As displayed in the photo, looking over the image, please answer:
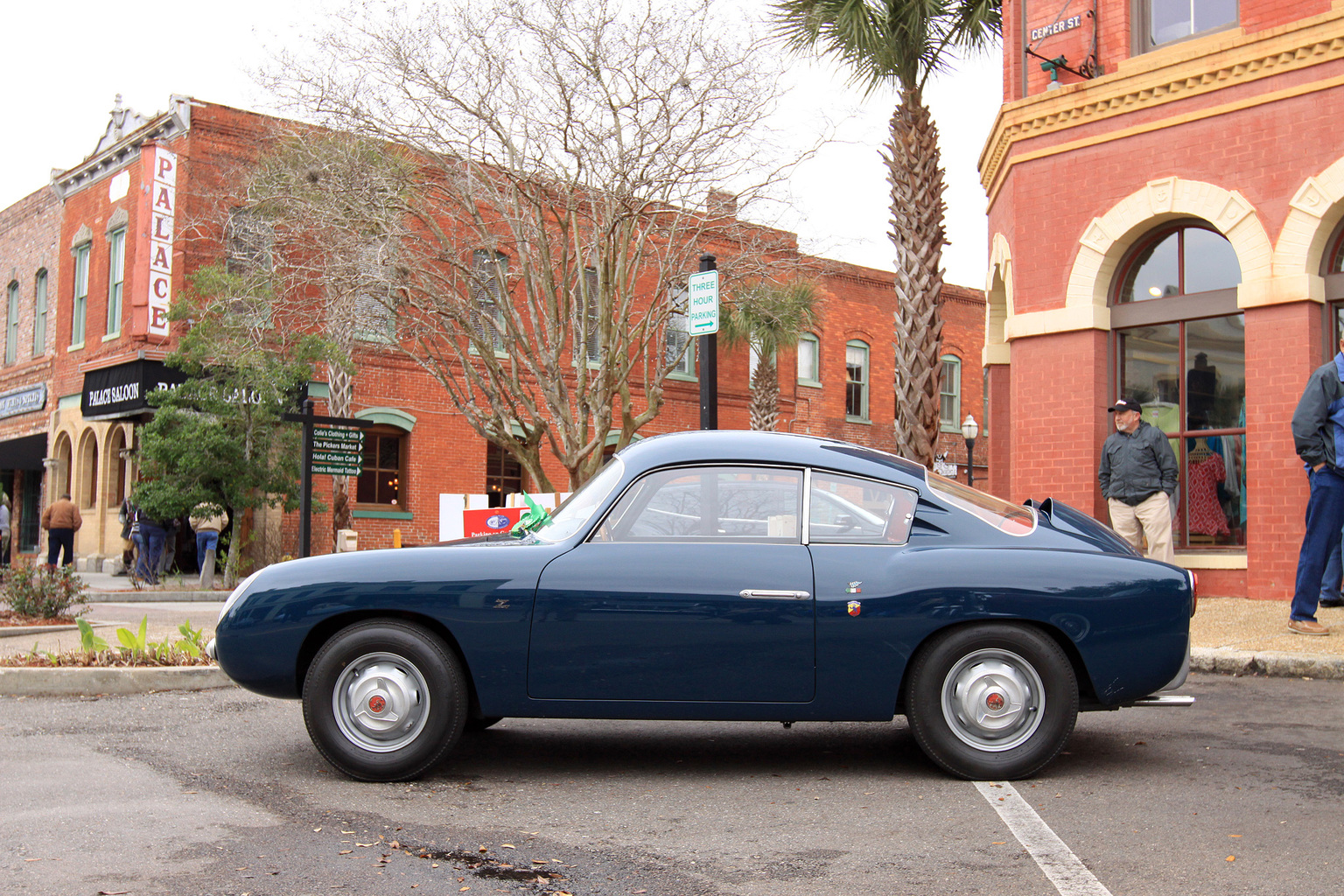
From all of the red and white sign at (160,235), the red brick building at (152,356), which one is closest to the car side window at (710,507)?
the red brick building at (152,356)

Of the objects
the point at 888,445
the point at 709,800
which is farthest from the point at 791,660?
the point at 888,445

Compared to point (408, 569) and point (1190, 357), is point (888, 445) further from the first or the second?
point (408, 569)

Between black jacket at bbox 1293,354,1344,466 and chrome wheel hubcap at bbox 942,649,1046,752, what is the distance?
4.39m

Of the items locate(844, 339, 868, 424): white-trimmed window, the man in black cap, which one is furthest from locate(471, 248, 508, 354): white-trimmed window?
locate(844, 339, 868, 424): white-trimmed window

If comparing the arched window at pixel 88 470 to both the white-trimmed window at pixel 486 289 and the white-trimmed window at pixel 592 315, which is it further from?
the white-trimmed window at pixel 486 289

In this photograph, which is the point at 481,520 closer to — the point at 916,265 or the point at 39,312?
the point at 916,265

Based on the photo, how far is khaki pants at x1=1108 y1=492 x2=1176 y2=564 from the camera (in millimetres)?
10211

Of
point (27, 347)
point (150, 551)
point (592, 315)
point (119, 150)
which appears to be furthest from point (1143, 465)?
point (27, 347)

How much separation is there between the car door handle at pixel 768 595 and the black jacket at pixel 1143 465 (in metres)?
6.40

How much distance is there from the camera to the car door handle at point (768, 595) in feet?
16.0

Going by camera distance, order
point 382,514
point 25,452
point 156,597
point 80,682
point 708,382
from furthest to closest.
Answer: point 25,452 → point 382,514 → point 156,597 → point 708,382 → point 80,682

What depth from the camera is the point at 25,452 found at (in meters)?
27.0

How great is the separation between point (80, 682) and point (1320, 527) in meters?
8.43

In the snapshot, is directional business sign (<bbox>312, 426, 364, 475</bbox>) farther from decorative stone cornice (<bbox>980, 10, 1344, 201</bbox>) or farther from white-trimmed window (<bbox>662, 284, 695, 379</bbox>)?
decorative stone cornice (<bbox>980, 10, 1344, 201</bbox>)
